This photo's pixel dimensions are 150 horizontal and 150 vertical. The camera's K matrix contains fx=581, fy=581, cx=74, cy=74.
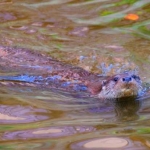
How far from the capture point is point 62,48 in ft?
23.5

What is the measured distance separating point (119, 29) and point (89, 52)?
0.85 m

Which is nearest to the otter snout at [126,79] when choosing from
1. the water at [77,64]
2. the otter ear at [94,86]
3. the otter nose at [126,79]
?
the otter nose at [126,79]

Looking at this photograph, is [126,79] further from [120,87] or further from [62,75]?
[62,75]

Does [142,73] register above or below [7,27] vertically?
below

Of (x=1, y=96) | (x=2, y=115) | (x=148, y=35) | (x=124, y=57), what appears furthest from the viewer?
(x=148, y=35)

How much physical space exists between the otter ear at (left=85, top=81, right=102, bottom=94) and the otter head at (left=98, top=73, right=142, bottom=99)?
0.14 feet

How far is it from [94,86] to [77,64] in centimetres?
96

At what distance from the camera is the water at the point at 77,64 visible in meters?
4.07

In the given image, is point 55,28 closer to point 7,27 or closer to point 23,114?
point 7,27

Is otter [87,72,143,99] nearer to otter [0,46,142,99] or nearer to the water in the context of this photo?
otter [0,46,142,99]

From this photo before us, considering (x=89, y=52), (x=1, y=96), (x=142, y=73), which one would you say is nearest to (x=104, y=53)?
(x=89, y=52)

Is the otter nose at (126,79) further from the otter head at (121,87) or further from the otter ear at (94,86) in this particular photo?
the otter ear at (94,86)

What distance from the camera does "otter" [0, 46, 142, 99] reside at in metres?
5.61

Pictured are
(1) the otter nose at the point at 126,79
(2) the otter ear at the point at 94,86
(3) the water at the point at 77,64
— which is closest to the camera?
(3) the water at the point at 77,64
